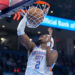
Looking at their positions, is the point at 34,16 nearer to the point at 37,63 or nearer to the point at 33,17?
the point at 33,17

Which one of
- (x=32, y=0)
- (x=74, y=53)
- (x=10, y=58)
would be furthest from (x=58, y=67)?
(x=32, y=0)

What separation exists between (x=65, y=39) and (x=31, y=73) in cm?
1161

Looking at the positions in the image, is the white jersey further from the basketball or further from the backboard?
the backboard

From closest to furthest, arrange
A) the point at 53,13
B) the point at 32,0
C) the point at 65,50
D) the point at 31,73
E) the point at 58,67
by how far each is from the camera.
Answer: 1. the point at 31,73
2. the point at 32,0
3. the point at 53,13
4. the point at 58,67
5. the point at 65,50

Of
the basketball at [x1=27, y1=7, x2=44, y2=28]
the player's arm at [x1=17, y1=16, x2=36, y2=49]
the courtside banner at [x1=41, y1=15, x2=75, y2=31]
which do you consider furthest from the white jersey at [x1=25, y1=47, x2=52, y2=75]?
the courtside banner at [x1=41, y1=15, x2=75, y2=31]

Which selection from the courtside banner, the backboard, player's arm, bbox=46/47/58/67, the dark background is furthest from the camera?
the dark background

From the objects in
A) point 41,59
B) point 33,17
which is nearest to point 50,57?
point 41,59

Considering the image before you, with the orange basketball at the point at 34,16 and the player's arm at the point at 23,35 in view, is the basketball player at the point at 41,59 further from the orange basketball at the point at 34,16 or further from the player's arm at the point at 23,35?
the orange basketball at the point at 34,16

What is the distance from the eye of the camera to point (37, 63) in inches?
121

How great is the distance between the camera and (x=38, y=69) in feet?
10.1

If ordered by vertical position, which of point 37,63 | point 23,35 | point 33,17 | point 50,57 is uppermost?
point 33,17

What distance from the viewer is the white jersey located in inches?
121

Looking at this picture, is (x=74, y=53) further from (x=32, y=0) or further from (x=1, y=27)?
(x=32, y=0)

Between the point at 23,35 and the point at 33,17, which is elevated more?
the point at 33,17
